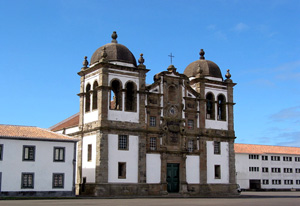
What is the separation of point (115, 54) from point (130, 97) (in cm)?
482

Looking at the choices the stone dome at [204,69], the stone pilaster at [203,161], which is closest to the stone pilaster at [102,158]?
the stone pilaster at [203,161]

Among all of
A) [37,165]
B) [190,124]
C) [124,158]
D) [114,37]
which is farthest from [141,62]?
[37,165]

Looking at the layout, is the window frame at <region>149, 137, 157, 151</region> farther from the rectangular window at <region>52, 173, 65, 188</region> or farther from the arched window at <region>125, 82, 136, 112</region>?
→ the rectangular window at <region>52, 173, 65, 188</region>

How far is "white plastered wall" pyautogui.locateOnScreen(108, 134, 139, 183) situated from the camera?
144 ft

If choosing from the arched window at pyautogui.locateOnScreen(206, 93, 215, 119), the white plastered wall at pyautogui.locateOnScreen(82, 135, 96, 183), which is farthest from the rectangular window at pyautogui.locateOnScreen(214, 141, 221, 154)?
the white plastered wall at pyautogui.locateOnScreen(82, 135, 96, 183)

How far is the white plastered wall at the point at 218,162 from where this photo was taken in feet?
167

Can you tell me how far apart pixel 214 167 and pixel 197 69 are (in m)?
11.7

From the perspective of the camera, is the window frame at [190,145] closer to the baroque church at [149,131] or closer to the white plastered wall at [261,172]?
the baroque church at [149,131]

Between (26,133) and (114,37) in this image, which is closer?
(26,133)

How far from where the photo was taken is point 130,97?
47.8 metres

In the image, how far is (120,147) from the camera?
45000mm

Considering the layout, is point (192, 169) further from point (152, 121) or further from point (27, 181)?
point (27, 181)

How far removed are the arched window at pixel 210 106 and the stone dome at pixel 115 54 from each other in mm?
10888

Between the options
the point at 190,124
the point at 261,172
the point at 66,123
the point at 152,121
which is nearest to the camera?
the point at 152,121
